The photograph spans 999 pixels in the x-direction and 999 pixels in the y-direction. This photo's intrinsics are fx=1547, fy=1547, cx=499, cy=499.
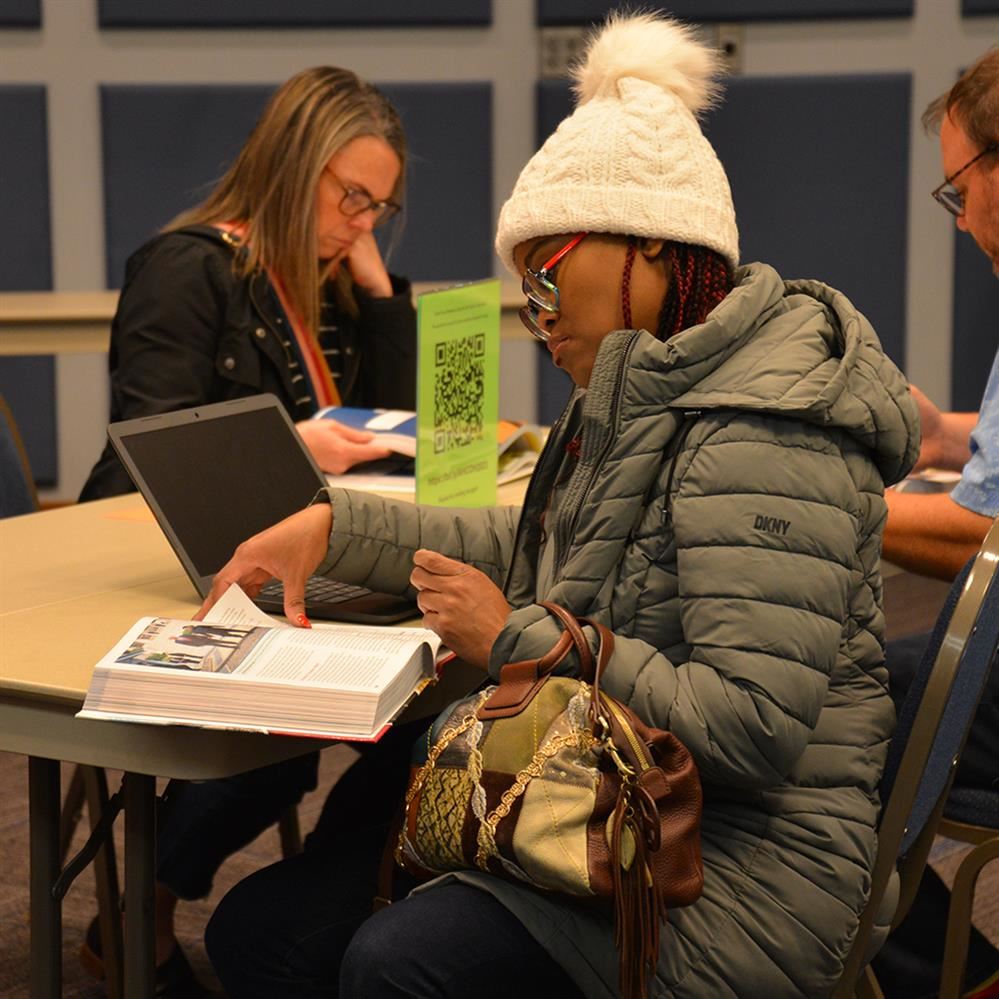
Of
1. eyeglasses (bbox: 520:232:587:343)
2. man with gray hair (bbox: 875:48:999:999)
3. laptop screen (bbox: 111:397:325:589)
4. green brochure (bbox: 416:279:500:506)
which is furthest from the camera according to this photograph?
green brochure (bbox: 416:279:500:506)

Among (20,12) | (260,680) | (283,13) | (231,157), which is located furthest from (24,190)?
(260,680)

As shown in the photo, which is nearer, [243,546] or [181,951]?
[243,546]

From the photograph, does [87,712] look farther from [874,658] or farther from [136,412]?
[136,412]

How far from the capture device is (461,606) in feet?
4.23

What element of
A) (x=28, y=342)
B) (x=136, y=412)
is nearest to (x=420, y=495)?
(x=136, y=412)

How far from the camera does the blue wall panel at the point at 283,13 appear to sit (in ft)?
14.7

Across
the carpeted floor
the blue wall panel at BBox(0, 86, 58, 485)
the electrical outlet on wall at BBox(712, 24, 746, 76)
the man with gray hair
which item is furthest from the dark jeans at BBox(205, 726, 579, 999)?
the electrical outlet on wall at BBox(712, 24, 746, 76)

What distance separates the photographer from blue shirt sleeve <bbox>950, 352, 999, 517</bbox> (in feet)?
5.77

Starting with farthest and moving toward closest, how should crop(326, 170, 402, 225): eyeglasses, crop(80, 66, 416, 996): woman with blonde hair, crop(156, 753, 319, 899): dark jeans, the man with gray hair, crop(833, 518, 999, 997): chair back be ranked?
crop(326, 170, 402, 225): eyeglasses, crop(80, 66, 416, 996): woman with blonde hair, crop(156, 753, 319, 899): dark jeans, the man with gray hair, crop(833, 518, 999, 997): chair back

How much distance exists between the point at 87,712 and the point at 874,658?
65 centimetres

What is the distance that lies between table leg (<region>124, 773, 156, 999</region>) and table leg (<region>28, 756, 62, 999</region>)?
101mm

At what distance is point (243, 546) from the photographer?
4.95ft

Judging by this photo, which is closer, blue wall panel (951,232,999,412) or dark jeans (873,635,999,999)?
dark jeans (873,635,999,999)

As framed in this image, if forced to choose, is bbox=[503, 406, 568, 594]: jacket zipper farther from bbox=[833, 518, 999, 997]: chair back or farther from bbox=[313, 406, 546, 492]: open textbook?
bbox=[313, 406, 546, 492]: open textbook
